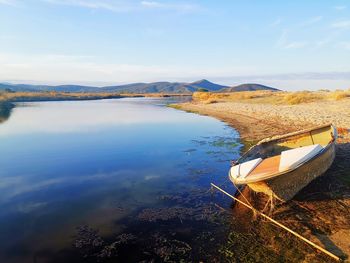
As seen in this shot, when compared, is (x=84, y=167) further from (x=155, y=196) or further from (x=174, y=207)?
(x=174, y=207)

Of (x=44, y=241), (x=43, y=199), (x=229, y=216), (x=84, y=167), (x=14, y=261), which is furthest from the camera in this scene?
(x=84, y=167)

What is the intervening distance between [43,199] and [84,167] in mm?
5570

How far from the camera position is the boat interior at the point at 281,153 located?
12750 mm

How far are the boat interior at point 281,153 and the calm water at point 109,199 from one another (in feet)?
7.10

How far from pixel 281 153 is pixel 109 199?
9.16 m

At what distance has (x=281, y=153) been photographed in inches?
618

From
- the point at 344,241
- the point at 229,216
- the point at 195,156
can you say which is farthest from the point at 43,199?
the point at 344,241

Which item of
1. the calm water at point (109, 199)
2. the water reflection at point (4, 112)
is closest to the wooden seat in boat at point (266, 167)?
the calm water at point (109, 199)

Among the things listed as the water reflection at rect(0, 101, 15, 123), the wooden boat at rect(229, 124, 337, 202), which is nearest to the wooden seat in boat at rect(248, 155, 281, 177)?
the wooden boat at rect(229, 124, 337, 202)

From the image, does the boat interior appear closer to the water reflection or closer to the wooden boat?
the wooden boat

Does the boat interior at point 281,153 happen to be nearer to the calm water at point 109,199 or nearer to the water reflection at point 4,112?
the calm water at point 109,199

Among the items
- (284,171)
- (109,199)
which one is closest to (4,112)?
(109,199)

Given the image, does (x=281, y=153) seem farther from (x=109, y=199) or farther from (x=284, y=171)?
(x=109, y=199)

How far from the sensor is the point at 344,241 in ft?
32.3
